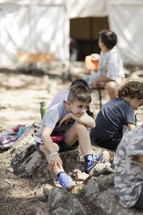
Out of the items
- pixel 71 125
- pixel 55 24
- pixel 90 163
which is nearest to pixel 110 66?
pixel 71 125

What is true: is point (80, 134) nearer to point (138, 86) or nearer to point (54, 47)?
point (138, 86)

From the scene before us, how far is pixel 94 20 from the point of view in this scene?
13508mm

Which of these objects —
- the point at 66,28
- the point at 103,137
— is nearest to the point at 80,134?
the point at 103,137

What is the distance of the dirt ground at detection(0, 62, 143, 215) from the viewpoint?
3.55 metres

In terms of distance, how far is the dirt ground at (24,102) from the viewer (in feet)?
11.7

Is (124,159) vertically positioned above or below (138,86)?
below

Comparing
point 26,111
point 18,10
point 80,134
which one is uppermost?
point 18,10

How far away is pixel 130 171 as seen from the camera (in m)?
2.88

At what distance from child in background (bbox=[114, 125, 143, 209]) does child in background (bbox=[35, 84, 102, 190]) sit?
0.78 meters

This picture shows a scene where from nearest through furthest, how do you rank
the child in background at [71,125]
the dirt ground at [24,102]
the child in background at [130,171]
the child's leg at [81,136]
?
the child in background at [130,171]
the dirt ground at [24,102]
the child in background at [71,125]
the child's leg at [81,136]

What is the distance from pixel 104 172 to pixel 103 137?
0.83 metres

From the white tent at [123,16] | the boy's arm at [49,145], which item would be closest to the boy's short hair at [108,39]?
the boy's arm at [49,145]

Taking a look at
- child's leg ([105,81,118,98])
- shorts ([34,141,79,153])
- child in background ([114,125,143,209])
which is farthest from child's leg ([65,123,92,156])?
child's leg ([105,81,118,98])

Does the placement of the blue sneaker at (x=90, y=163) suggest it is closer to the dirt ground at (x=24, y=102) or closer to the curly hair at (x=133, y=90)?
the dirt ground at (x=24, y=102)
